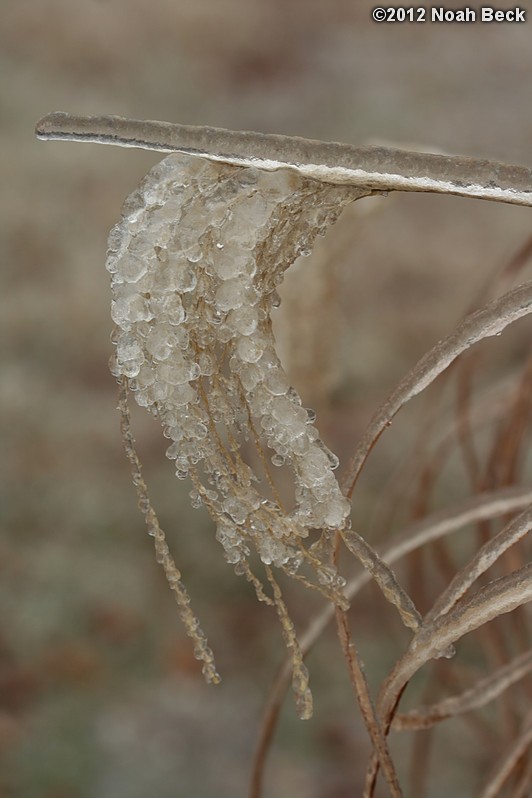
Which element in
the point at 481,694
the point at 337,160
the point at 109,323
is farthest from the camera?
the point at 109,323

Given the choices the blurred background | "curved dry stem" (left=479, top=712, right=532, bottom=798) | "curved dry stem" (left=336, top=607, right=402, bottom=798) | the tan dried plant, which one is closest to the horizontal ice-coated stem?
the tan dried plant

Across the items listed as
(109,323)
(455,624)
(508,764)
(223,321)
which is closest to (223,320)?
(223,321)

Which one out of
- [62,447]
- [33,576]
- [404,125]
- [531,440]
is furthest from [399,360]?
[33,576]

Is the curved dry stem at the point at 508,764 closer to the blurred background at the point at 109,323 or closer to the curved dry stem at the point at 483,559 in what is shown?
the curved dry stem at the point at 483,559

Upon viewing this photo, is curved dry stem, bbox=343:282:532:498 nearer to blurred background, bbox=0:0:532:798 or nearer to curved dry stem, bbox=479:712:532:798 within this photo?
curved dry stem, bbox=479:712:532:798

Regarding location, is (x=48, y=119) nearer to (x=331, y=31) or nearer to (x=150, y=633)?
(x=150, y=633)

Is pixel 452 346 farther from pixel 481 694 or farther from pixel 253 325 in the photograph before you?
pixel 481 694
